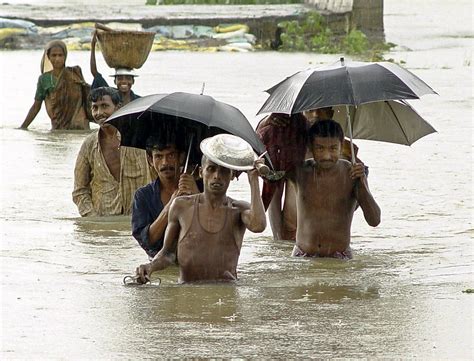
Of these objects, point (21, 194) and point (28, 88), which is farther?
point (28, 88)

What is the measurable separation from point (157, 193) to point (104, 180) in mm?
2029

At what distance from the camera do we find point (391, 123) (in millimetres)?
9312

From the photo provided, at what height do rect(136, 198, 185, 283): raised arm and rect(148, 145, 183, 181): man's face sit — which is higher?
rect(148, 145, 183, 181): man's face

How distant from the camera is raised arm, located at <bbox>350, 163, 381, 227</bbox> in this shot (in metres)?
8.45

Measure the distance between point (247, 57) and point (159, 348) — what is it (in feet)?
66.7

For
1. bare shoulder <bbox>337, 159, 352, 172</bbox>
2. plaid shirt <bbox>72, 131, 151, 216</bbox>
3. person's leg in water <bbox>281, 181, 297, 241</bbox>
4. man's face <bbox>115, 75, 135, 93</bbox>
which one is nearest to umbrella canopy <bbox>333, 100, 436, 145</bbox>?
person's leg in water <bbox>281, 181, 297, 241</bbox>

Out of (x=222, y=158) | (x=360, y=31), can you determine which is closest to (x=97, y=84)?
(x=222, y=158)

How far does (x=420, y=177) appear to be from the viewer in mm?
12898

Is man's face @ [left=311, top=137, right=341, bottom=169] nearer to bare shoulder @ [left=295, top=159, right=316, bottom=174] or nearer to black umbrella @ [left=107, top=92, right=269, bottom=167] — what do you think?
bare shoulder @ [left=295, top=159, right=316, bottom=174]

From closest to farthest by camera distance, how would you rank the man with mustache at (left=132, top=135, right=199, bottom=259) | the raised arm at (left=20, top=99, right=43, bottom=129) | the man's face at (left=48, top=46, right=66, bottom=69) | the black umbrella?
the black umbrella → the man with mustache at (left=132, top=135, right=199, bottom=259) → the man's face at (left=48, top=46, right=66, bottom=69) → the raised arm at (left=20, top=99, right=43, bottom=129)

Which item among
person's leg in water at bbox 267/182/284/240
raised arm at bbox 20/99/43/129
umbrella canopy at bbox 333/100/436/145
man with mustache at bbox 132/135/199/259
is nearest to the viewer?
man with mustache at bbox 132/135/199/259

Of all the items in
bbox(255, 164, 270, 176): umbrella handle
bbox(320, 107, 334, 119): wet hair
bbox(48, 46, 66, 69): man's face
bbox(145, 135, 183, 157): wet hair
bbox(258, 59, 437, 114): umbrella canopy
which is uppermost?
bbox(258, 59, 437, 114): umbrella canopy

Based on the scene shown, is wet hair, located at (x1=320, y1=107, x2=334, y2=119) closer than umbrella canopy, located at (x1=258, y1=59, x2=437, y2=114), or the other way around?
umbrella canopy, located at (x1=258, y1=59, x2=437, y2=114)

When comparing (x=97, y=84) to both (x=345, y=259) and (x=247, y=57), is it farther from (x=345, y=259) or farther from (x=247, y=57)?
(x=247, y=57)
